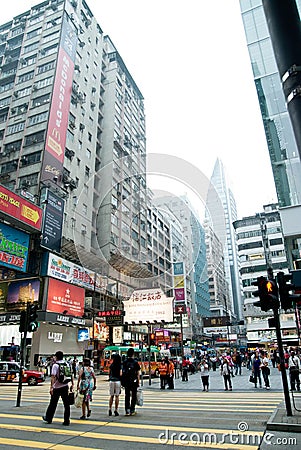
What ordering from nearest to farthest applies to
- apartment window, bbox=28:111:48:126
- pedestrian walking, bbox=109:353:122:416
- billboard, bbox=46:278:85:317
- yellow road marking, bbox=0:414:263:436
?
yellow road marking, bbox=0:414:263:436, pedestrian walking, bbox=109:353:122:416, billboard, bbox=46:278:85:317, apartment window, bbox=28:111:48:126

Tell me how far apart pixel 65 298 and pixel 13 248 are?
7.61m

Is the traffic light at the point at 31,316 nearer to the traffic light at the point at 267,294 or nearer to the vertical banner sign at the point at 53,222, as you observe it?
the traffic light at the point at 267,294

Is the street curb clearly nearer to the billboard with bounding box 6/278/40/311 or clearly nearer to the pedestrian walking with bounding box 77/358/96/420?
the pedestrian walking with bounding box 77/358/96/420

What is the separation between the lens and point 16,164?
4100cm

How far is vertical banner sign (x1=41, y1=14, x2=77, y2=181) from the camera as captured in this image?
38.3 meters

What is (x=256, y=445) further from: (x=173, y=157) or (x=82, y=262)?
(x=82, y=262)

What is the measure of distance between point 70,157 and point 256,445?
40.5 m

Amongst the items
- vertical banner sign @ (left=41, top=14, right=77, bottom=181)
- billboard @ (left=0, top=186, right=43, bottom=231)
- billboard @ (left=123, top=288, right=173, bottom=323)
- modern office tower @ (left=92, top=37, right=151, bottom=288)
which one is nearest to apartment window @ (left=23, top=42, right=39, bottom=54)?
vertical banner sign @ (left=41, top=14, right=77, bottom=181)

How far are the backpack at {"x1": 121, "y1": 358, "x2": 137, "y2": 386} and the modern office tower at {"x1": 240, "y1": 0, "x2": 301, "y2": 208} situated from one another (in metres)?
12.8

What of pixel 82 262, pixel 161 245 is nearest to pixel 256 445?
pixel 82 262

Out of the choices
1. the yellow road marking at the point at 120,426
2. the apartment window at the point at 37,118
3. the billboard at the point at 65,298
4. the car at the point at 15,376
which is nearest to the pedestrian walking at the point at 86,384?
the yellow road marking at the point at 120,426

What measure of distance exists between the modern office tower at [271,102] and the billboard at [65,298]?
2328 centimetres

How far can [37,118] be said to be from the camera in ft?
137

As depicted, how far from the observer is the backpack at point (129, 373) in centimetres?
862
